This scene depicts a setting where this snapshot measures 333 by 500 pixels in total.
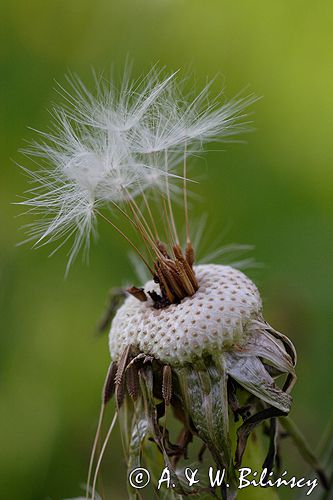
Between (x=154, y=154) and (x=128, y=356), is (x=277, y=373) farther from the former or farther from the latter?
(x=154, y=154)

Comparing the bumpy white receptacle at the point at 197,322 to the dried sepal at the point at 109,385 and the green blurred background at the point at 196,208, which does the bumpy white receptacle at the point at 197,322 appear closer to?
the dried sepal at the point at 109,385

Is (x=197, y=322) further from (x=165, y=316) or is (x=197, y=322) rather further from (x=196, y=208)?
(x=196, y=208)

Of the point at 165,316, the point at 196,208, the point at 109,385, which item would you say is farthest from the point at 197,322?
the point at 196,208

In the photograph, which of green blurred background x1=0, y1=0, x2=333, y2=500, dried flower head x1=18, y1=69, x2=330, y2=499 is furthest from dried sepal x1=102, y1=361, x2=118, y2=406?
green blurred background x1=0, y1=0, x2=333, y2=500

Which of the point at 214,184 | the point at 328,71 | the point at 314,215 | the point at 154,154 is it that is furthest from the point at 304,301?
the point at 154,154

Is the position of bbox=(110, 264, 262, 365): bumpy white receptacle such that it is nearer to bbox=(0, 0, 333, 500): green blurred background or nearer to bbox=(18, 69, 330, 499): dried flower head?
bbox=(18, 69, 330, 499): dried flower head

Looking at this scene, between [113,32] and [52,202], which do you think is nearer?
[52,202]
